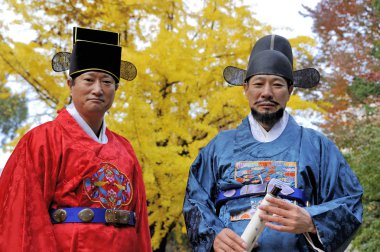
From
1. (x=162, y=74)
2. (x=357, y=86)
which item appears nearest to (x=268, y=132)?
(x=162, y=74)

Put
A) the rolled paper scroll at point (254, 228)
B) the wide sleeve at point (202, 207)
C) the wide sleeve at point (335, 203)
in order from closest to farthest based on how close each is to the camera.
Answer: the rolled paper scroll at point (254, 228) → the wide sleeve at point (335, 203) → the wide sleeve at point (202, 207)

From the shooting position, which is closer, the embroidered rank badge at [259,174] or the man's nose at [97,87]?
the embroidered rank badge at [259,174]

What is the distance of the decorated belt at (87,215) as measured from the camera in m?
2.83

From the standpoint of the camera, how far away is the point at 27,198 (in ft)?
8.95

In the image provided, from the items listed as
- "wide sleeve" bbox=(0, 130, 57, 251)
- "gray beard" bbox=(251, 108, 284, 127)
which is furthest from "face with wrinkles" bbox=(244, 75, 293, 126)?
"wide sleeve" bbox=(0, 130, 57, 251)

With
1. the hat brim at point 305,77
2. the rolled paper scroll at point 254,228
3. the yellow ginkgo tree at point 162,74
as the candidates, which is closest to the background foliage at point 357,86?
the yellow ginkgo tree at point 162,74

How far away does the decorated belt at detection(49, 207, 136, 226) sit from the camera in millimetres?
2834

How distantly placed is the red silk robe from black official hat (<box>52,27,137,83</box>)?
0.99 feet

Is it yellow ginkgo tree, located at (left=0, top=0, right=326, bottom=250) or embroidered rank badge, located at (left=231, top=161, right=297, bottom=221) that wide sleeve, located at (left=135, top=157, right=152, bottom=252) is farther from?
yellow ginkgo tree, located at (left=0, top=0, right=326, bottom=250)

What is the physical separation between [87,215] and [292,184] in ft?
3.54

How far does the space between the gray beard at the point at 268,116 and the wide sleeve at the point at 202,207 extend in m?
0.33

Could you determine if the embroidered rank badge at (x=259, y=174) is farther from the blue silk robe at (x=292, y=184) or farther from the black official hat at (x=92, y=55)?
the black official hat at (x=92, y=55)

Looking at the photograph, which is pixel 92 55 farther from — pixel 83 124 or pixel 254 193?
pixel 254 193

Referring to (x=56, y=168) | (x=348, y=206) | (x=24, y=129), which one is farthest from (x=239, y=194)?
(x=24, y=129)
